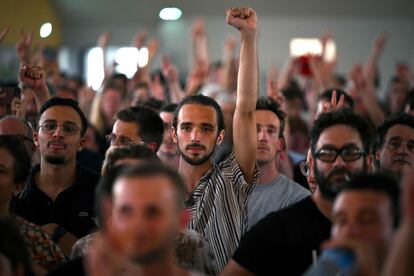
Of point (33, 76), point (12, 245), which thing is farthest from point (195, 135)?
point (12, 245)

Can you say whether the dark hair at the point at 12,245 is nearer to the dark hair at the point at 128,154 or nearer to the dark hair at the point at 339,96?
the dark hair at the point at 128,154

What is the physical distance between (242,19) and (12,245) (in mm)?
2104

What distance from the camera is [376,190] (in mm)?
3586

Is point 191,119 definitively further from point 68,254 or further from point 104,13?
point 104,13

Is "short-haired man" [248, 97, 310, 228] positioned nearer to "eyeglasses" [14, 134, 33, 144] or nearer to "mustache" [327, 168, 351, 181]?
"mustache" [327, 168, 351, 181]

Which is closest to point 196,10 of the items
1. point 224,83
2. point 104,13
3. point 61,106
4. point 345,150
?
point 104,13

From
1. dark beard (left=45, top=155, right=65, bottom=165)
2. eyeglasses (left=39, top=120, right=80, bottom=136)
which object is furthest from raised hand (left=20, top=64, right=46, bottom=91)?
dark beard (left=45, top=155, right=65, bottom=165)

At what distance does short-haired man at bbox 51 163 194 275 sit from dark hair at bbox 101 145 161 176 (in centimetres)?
101

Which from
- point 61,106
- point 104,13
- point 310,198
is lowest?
point 310,198

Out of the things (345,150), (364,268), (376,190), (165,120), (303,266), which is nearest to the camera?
(364,268)

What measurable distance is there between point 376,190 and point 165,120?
338cm

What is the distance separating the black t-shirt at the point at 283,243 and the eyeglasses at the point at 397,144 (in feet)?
5.51

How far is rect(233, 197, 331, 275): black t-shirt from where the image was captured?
13.3 ft

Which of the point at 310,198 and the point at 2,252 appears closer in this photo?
the point at 2,252
